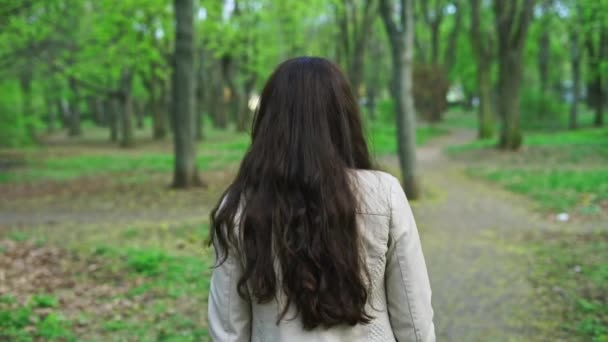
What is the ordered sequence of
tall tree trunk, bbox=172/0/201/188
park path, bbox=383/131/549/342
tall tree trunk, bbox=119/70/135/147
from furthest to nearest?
tall tree trunk, bbox=119/70/135/147
tall tree trunk, bbox=172/0/201/188
park path, bbox=383/131/549/342

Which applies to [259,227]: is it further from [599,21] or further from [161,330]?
[599,21]

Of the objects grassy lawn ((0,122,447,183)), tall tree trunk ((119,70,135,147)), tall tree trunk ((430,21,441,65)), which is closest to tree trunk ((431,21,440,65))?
tall tree trunk ((430,21,441,65))

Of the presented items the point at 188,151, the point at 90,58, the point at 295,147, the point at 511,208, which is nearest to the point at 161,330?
the point at 295,147

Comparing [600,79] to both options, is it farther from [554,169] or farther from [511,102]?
[554,169]

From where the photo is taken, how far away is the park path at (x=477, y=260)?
5.20m

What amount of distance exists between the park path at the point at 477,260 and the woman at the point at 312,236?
334cm

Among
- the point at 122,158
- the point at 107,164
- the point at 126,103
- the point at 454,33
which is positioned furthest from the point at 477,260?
the point at 454,33

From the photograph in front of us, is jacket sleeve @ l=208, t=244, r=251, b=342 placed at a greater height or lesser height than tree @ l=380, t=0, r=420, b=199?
lesser

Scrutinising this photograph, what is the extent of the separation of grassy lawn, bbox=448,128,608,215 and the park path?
57 cm

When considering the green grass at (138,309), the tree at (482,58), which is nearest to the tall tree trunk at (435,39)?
the tree at (482,58)

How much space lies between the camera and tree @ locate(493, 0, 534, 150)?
17.8 metres

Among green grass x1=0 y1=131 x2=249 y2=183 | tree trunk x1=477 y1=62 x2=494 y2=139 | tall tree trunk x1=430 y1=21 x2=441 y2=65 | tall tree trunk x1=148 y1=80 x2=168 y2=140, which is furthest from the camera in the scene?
tall tree trunk x1=430 y1=21 x2=441 y2=65

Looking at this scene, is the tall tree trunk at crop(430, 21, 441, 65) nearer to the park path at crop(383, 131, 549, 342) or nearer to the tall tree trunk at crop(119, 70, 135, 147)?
the tall tree trunk at crop(119, 70, 135, 147)

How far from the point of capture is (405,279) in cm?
188
